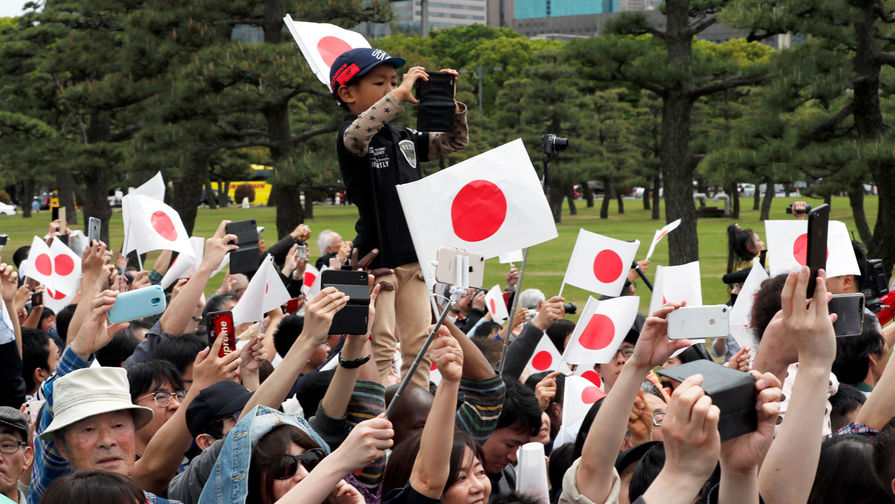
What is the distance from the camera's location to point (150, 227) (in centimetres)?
628

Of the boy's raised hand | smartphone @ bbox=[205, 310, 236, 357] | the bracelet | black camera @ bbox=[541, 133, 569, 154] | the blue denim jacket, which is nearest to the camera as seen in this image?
the blue denim jacket

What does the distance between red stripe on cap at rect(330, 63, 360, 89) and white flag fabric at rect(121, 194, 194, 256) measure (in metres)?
2.55

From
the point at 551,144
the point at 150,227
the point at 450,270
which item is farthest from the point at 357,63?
the point at 150,227

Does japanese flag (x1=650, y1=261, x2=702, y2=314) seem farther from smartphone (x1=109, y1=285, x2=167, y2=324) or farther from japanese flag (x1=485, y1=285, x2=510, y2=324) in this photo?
smartphone (x1=109, y1=285, x2=167, y2=324)

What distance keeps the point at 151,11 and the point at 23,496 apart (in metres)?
14.0

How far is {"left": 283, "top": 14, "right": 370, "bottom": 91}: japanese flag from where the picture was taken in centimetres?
459

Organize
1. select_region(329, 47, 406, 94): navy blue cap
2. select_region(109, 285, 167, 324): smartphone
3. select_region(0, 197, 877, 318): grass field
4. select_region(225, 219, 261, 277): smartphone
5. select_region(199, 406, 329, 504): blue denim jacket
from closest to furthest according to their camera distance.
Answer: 1. select_region(199, 406, 329, 504): blue denim jacket
2. select_region(109, 285, 167, 324): smartphone
3. select_region(329, 47, 406, 94): navy blue cap
4. select_region(225, 219, 261, 277): smartphone
5. select_region(0, 197, 877, 318): grass field

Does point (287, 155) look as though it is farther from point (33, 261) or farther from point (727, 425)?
point (727, 425)

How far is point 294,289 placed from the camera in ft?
25.5

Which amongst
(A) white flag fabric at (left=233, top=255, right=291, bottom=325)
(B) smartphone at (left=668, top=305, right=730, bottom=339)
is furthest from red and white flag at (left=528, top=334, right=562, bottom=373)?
(B) smartphone at (left=668, top=305, right=730, bottom=339)

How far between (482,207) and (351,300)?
0.51 m

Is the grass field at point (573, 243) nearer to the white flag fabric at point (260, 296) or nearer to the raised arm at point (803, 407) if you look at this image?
the white flag fabric at point (260, 296)

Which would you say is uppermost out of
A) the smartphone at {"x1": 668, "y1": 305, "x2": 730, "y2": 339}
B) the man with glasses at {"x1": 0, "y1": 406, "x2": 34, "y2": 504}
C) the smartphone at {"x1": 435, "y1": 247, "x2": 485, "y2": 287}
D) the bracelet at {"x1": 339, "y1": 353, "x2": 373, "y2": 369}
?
the smartphone at {"x1": 435, "y1": 247, "x2": 485, "y2": 287}

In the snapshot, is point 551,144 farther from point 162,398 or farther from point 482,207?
point 162,398
